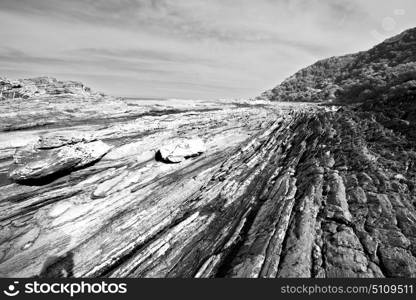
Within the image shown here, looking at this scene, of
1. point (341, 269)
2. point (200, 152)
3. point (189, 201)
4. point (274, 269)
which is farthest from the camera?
point (200, 152)

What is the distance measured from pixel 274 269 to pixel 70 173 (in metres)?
19.5

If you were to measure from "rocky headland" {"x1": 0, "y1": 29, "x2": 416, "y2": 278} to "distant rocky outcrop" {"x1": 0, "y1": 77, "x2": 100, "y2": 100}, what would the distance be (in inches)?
247

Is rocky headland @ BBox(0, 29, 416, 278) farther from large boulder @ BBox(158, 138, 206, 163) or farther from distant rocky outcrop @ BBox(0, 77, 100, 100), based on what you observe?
distant rocky outcrop @ BBox(0, 77, 100, 100)

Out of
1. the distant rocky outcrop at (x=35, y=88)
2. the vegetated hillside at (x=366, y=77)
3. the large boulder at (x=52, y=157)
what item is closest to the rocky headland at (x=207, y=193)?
the large boulder at (x=52, y=157)

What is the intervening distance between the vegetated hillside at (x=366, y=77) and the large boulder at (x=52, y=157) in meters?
30.1

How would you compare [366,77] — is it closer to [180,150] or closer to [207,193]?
[180,150]

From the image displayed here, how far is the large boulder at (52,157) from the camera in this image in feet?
66.4

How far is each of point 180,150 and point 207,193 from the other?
737 cm

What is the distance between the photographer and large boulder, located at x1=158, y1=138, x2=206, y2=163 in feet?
80.3

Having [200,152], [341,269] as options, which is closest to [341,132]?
[200,152]

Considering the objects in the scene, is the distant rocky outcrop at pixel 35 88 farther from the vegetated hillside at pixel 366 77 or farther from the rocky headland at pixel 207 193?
the vegetated hillside at pixel 366 77

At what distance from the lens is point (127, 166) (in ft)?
79.3

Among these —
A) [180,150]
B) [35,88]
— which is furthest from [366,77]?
[35,88]

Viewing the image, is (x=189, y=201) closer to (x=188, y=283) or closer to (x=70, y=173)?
(x=188, y=283)
